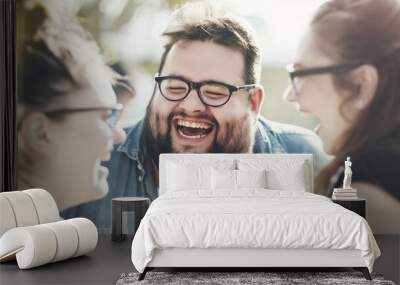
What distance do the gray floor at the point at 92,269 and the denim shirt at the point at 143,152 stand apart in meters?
1.10

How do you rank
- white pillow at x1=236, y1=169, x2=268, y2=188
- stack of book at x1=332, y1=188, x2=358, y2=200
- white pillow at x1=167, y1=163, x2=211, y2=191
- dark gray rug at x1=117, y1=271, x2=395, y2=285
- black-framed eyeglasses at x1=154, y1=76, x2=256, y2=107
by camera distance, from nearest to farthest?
dark gray rug at x1=117, y1=271, x2=395, y2=285 < white pillow at x1=236, y1=169, x2=268, y2=188 < white pillow at x1=167, y1=163, x2=211, y2=191 < stack of book at x1=332, y1=188, x2=358, y2=200 < black-framed eyeglasses at x1=154, y1=76, x2=256, y2=107

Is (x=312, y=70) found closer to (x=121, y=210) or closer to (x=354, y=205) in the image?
(x=354, y=205)

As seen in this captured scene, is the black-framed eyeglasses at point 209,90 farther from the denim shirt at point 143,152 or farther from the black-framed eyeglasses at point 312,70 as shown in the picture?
the black-framed eyeglasses at point 312,70

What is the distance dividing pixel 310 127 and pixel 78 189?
2.80m

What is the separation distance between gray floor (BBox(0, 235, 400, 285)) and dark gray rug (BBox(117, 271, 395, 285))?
195 mm

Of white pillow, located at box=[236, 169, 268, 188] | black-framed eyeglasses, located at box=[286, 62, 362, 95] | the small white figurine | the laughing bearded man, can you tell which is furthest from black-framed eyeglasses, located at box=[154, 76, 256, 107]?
the small white figurine

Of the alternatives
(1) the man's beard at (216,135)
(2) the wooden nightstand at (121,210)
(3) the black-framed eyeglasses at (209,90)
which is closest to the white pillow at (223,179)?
(1) the man's beard at (216,135)

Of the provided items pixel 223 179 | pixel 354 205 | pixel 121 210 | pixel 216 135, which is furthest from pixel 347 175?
pixel 121 210

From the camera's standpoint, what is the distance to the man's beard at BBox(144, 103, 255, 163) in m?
7.58

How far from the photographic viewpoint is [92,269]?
557cm

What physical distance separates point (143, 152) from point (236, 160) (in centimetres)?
110

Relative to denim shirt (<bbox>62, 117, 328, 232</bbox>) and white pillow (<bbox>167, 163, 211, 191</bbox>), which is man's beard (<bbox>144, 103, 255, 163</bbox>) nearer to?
denim shirt (<bbox>62, 117, 328, 232</bbox>)

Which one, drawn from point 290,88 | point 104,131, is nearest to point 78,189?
point 104,131

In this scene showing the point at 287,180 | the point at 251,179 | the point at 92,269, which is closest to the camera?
the point at 92,269
